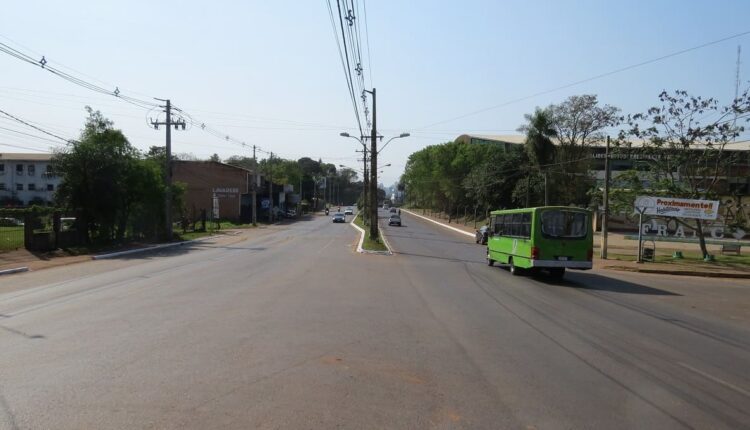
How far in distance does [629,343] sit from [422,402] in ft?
16.5

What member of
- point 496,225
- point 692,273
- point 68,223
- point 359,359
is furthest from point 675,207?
point 68,223

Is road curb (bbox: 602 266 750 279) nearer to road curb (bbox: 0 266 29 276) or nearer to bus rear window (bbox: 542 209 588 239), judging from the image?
bus rear window (bbox: 542 209 588 239)

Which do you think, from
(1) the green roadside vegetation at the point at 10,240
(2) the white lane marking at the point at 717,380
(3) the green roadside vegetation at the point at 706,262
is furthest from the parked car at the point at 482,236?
(2) the white lane marking at the point at 717,380

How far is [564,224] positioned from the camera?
20.3 metres

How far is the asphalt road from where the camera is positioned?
18.7ft

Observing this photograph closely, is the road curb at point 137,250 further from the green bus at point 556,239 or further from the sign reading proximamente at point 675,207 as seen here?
the sign reading proximamente at point 675,207

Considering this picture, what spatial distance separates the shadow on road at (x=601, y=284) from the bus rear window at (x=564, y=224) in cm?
159

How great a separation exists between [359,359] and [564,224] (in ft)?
46.4

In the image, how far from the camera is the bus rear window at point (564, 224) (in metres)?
20.1

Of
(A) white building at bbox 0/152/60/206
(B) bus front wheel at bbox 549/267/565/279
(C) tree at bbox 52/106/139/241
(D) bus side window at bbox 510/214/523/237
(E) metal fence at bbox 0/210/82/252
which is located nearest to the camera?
(B) bus front wheel at bbox 549/267/565/279

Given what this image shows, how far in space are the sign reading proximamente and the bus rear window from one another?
1061cm

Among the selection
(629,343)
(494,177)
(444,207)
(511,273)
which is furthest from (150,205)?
(444,207)

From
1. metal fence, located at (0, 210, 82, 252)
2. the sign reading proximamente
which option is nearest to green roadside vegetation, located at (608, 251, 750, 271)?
the sign reading proximamente

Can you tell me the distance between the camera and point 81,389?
6234 mm
